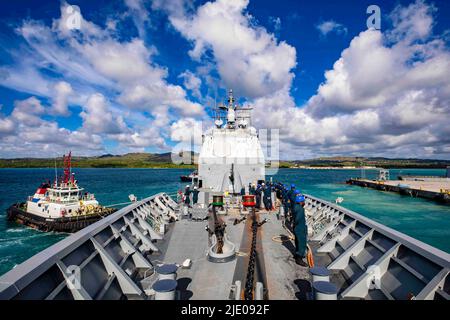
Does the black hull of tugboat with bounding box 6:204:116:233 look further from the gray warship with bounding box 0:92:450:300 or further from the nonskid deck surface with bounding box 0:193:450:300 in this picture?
the nonskid deck surface with bounding box 0:193:450:300

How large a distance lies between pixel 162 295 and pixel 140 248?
302cm

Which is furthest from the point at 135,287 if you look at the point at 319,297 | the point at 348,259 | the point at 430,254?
the point at 430,254

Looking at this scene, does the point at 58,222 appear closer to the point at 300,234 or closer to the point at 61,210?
the point at 61,210

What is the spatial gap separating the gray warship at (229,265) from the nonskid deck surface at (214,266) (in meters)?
0.01

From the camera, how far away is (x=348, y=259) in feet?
16.3

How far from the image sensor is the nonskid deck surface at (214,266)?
3033mm

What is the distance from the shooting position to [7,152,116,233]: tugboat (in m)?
19.3

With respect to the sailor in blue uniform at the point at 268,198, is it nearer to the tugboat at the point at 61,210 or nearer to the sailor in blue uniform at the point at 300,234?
the sailor in blue uniform at the point at 300,234

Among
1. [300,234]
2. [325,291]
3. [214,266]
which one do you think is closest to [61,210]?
Result: [214,266]

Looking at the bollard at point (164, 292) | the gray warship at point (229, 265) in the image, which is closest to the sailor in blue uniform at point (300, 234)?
the gray warship at point (229, 265)

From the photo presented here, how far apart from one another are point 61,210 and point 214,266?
1980 centimetres

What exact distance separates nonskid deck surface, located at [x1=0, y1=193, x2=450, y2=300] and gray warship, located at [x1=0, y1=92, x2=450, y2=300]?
1cm

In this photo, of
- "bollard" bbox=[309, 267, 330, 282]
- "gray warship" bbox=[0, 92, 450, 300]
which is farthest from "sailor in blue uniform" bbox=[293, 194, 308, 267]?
"bollard" bbox=[309, 267, 330, 282]

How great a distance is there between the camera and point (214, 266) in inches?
192
